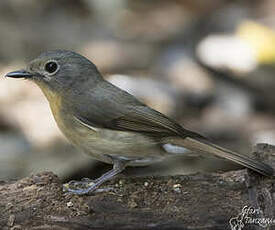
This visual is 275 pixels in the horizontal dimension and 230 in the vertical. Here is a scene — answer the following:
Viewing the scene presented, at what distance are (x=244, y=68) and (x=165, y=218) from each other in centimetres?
480

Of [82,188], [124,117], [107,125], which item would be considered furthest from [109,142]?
[82,188]

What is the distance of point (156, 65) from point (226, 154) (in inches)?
191

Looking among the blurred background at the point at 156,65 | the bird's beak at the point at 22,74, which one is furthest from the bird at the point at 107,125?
the blurred background at the point at 156,65

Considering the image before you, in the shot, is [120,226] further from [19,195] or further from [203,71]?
[203,71]

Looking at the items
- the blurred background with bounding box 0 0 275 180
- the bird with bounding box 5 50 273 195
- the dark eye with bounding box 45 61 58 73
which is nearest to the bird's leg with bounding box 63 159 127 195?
the bird with bounding box 5 50 273 195

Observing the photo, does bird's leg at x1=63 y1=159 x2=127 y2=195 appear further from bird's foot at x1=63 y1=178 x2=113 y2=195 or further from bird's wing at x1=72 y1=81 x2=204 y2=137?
bird's wing at x1=72 y1=81 x2=204 y2=137

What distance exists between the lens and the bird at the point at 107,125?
18.0ft

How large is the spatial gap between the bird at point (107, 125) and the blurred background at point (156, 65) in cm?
170

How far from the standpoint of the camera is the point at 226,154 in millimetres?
5477

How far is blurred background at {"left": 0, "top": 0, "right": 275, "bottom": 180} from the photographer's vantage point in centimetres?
805

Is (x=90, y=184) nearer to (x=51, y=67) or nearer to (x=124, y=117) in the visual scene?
(x=124, y=117)

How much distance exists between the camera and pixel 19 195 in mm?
5176

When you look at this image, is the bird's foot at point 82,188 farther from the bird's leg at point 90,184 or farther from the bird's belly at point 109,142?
the bird's belly at point 109,142

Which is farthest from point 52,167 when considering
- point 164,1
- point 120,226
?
point 164,1
